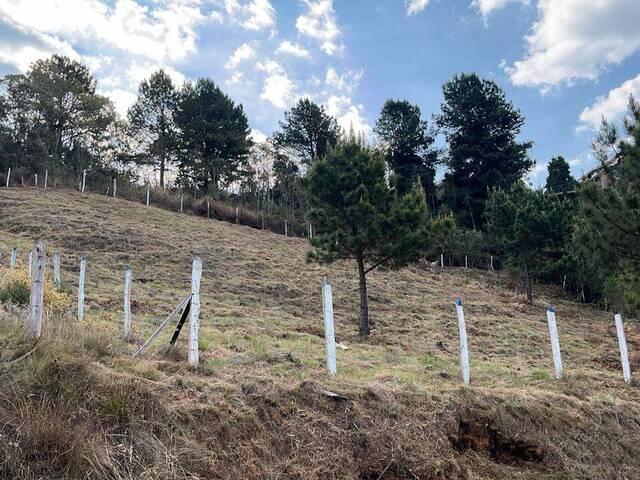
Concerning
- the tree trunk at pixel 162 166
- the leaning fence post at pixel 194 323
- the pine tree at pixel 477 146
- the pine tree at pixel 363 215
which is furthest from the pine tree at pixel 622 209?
the tree trunk at pixel 162 166

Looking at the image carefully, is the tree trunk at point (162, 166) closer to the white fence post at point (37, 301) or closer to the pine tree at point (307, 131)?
the pine tree at point (307, 131)

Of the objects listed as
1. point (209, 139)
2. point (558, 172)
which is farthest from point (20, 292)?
point (558, 172)

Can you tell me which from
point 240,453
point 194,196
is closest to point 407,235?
point 240,453

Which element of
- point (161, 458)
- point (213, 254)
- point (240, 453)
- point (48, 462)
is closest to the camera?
point (48, 462)

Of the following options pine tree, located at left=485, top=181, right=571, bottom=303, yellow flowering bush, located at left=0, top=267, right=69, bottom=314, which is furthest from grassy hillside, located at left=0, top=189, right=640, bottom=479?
pine tree, located at left=485, top=181, right=571, bottom=303

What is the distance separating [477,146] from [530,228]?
1537 centimetres

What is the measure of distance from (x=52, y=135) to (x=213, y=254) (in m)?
18.2

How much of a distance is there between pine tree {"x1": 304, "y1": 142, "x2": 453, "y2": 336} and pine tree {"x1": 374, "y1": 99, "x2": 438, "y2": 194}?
23.7m

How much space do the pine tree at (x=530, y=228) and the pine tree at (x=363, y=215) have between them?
35.3 ft

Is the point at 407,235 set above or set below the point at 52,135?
below

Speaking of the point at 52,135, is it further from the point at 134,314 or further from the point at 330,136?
the point at 134,314

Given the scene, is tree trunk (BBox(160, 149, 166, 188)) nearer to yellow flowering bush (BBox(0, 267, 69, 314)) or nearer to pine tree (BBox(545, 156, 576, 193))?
yellow flowering bush (BBox(0, 267, 69, 314))

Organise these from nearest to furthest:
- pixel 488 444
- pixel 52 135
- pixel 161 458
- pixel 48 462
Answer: pixel 48 462, pixel 161 458, pixel 488 444, pixel 52 135

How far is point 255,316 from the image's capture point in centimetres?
1280
